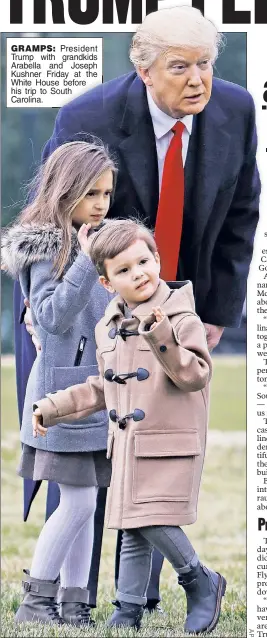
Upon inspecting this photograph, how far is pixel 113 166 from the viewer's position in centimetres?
364

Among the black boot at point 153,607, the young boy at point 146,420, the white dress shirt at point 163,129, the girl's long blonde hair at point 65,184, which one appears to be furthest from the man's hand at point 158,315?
the black boot at point 153,607

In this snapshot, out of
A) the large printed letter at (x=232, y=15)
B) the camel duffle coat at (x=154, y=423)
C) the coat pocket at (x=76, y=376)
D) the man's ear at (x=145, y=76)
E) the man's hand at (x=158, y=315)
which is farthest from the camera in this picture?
the large printed letter at (x=232, y=15)

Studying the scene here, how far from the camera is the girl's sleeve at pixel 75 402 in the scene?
3447mm

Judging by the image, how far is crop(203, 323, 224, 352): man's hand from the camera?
12.5 ft

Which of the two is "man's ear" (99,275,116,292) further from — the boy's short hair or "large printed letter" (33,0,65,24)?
"large printed letter" (33,0,65,24)

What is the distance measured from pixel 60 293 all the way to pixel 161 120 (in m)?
0.68

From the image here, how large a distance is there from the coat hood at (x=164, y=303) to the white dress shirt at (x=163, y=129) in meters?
0.47

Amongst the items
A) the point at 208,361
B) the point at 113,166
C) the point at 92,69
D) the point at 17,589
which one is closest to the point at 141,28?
the point at 92,69

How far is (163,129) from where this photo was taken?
3711 millimetres

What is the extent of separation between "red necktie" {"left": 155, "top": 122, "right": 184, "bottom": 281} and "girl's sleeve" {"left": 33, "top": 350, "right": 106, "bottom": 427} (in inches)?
18.0

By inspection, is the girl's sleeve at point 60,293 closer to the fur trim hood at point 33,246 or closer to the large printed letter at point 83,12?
the fur trim hood at point 33,246

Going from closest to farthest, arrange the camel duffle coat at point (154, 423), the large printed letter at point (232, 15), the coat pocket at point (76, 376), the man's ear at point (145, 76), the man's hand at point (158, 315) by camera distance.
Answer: the man's hand at point (158, 315), the camel duffle coat at point (154, 423), the coat pocket at point (76, 376), the man's ear at point (145, 76), the large printed letter at point (232, 15)

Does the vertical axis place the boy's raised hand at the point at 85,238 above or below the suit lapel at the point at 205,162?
below

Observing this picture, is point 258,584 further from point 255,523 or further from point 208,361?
point 208,361
